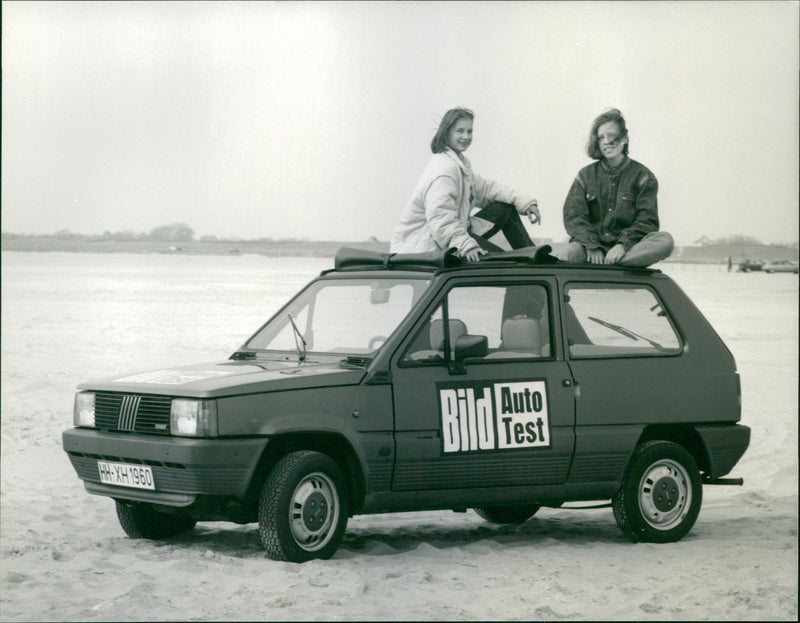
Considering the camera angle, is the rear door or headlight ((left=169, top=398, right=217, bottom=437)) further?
the rear door

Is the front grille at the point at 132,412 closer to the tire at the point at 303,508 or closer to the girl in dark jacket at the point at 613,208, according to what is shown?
the tire at the point at 303,508

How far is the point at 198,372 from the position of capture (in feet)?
26.9

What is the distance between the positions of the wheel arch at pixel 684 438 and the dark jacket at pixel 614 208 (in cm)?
130

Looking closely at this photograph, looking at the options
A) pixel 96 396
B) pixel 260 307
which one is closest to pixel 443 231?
pixel 96 396

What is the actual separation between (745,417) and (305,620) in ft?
41.0

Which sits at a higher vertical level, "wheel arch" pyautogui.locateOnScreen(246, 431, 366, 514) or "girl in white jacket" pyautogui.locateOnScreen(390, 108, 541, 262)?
"girl in white jacket" pyautogui.locateOnScreen(390, 108, 541, 262)

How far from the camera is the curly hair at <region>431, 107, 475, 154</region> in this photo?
31.3ft

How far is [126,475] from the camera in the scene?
780cm

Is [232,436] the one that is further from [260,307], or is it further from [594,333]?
[260,307]

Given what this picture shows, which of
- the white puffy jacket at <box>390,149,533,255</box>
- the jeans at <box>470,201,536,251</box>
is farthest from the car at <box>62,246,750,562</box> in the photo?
the jeans at <box>470,201,536,251</box>

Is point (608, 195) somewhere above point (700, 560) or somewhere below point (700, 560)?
above

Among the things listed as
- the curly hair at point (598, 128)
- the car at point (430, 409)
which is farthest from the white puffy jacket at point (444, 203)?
the curly hair at point (598, 128)

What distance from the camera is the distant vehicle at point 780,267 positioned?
138 ft

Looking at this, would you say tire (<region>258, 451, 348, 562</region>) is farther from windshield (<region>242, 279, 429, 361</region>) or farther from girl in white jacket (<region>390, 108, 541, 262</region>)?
girl in white jacket (<region>390, 108, 541, 262</region>)
